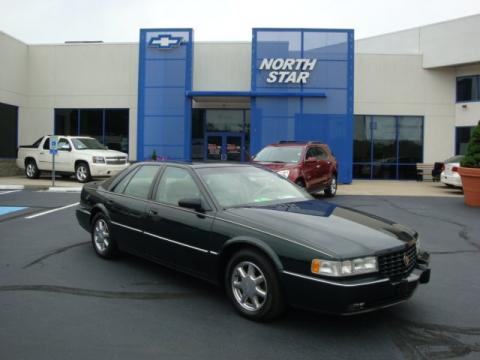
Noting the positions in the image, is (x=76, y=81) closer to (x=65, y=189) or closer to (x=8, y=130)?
(x=8, y=130)

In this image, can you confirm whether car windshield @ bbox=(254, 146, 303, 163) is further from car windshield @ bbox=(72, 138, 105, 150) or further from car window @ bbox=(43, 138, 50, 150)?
car window @ bbox=(43, 138, 50, 150)

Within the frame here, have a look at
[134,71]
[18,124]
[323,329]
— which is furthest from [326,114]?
[323,329]

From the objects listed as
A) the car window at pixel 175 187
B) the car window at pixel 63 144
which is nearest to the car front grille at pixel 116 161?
the car window at pixel 63 144

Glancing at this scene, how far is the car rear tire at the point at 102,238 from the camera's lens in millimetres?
6258

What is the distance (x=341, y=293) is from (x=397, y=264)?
2.18ft

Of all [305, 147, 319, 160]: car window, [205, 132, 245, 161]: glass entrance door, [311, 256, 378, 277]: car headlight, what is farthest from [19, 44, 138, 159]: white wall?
[311, 256, 378, 277]: car headlight

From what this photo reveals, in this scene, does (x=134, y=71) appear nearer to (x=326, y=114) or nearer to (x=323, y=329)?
(x=326, y=114)

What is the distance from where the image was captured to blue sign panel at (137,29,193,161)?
22562 mm

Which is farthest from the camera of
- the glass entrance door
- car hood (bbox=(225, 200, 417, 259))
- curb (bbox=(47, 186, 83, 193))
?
the glass entrance door

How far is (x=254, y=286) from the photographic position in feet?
13.9

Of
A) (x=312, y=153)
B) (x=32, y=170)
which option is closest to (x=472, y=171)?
(x=312, y=153)

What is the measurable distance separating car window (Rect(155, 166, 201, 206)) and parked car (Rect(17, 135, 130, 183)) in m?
13.1

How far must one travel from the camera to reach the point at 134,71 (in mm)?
23969

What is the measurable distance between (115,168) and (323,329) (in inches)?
601
